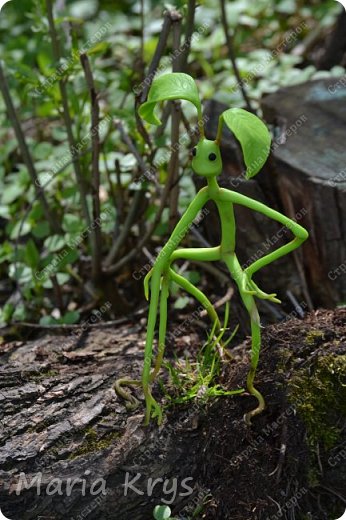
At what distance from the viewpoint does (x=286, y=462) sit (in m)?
1.58

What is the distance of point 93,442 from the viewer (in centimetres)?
166

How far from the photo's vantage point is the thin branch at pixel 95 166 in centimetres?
195

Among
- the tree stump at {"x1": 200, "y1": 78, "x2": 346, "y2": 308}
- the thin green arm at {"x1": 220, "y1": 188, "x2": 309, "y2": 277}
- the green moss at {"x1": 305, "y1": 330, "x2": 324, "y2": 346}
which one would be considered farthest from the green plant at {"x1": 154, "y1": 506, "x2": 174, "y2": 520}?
the tree stump at {"x1": 200, "y1": 78, "x2": 346, "y2": 308}

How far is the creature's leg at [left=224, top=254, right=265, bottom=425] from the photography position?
5.01 feet

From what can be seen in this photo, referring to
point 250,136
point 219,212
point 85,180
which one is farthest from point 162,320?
point 85,180

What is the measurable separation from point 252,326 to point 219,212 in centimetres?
26

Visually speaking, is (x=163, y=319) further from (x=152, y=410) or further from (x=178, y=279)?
(x=152, y=410)

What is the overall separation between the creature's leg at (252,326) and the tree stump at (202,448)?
4 centimetres

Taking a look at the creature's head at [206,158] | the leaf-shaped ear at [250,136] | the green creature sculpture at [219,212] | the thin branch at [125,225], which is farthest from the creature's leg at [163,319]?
the thin branch at [125,225]

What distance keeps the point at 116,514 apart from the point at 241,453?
31 centimetres

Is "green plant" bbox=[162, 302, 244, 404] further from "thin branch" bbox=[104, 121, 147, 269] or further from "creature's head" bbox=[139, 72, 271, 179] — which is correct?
"thin branch" bbox=[104, 121, 147, 269]

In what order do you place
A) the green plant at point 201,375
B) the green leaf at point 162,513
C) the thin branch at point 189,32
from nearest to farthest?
the green leaf at point 162,513 < the green plant at point 201,375 < the thin branch at point 189,32

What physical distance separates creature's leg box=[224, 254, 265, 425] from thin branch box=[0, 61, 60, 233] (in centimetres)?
88

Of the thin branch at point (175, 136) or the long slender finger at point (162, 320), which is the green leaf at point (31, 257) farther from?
the long slender finger at point (162, 320)
